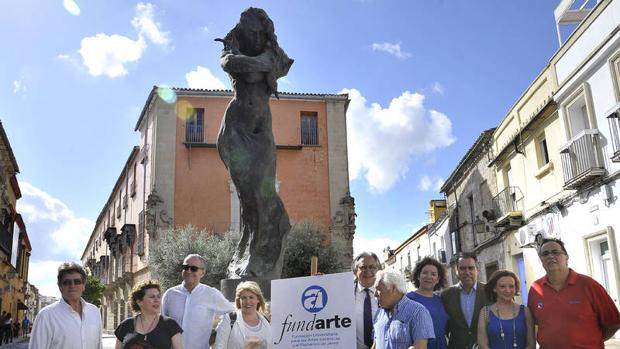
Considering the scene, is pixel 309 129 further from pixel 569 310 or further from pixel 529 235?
pixel 569 310

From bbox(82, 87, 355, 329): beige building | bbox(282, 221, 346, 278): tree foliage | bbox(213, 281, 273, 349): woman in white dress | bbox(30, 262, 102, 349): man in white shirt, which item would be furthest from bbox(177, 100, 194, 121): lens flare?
bbox(213, 281, 273, 349): woman in white dress

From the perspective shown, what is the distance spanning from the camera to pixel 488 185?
71.9ft

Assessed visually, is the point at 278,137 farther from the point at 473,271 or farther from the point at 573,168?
the point at 473,271

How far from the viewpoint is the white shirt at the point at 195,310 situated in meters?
3.92

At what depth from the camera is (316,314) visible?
3.60 m

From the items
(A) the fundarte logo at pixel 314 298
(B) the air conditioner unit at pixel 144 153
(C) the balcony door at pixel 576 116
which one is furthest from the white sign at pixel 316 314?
(B) the air conditioner unit at pixel 144 153

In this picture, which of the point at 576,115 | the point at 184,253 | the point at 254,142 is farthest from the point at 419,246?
the point at 254,142

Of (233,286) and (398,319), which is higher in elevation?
(233,286)

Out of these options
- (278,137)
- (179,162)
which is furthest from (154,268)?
(278,137)

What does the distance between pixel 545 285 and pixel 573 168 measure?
1096 centimetres

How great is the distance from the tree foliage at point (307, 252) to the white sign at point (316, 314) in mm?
17180

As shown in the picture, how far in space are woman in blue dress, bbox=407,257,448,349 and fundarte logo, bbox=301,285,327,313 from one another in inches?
29.5

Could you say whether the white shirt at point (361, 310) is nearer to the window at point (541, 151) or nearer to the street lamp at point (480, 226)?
the window at point (541, 151)

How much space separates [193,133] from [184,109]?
4.01 ft
